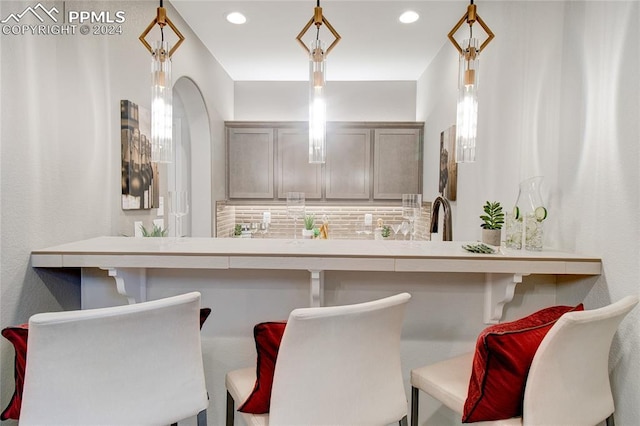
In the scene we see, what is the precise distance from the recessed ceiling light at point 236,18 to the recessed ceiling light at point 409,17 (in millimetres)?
1252

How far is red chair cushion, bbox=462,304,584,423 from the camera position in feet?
3.25

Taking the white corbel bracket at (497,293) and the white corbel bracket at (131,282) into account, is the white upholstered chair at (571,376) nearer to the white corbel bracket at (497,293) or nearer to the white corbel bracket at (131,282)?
the white corbel bracket at (497,293)

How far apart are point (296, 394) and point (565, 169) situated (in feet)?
4.98

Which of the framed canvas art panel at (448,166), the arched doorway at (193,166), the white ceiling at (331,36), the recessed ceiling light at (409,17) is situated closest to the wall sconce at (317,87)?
the white ceiling at (331,36)

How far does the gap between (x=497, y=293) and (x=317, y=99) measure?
43.5 inches

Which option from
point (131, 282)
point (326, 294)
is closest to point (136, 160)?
point (131, 282)

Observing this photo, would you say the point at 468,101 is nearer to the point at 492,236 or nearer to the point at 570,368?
the point at 492,236

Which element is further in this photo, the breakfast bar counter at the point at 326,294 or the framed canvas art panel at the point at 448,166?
the framed canvas art panel at the point at 448,166

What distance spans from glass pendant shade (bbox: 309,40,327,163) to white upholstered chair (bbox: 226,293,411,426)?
0.75 metres

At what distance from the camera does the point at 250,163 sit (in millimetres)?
4098

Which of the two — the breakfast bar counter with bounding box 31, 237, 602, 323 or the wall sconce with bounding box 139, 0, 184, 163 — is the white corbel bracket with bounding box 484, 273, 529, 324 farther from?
the wall sconce with bounding box 139, 0, 184, 163

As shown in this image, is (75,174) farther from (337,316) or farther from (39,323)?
(337,316)

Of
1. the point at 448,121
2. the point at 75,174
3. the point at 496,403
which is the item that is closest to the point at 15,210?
the point at 75,174

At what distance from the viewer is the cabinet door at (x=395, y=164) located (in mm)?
4023
